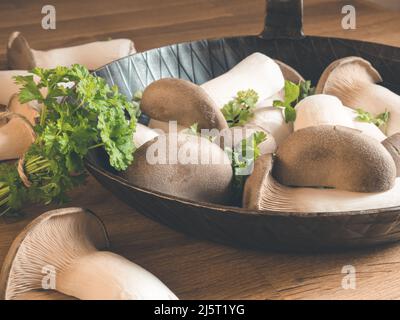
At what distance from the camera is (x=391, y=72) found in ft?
3.61

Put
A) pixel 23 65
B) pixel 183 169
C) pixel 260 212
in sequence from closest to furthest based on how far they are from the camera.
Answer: pixel 260 212 < pixel 183 169 < pixel 23 65

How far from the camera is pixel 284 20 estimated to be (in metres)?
1.19

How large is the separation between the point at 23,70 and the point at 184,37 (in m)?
0.53

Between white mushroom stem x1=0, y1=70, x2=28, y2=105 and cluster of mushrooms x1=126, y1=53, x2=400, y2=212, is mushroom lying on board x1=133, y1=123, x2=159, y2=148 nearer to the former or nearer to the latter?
cluster of mushrooms x1=126, y1=53, x2=400, y2=212

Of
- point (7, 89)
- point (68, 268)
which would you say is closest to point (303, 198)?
point (68, 268)

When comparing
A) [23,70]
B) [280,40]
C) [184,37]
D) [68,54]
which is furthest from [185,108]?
[184,37]

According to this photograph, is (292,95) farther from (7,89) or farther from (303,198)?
(7,89)

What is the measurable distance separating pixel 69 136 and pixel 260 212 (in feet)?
0.85

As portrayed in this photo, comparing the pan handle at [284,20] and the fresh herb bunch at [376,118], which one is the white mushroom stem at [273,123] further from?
the pan handle at [284,20]

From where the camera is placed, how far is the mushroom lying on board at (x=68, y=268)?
657mm

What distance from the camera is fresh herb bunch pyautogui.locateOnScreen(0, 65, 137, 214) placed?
2.55 feet

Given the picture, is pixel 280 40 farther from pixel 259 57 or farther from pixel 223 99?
pixel 223 99

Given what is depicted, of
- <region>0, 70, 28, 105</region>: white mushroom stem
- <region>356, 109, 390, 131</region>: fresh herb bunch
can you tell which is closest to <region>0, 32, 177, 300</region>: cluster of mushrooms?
<region>356, 109, 390, 131</region>: fresh herb bunch

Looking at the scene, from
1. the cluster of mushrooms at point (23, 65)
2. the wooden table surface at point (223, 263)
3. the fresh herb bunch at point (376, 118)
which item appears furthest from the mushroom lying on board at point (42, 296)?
the fresh herb bunch at point (376, 118)
